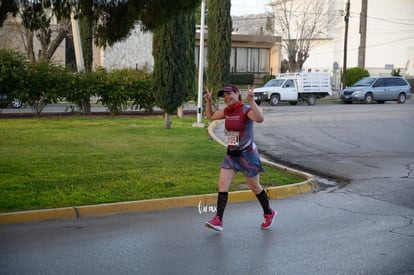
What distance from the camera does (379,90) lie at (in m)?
39.3

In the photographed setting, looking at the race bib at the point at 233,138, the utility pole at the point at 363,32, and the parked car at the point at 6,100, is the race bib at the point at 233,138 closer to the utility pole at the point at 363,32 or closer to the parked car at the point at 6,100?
the parked car at the point at 6,100

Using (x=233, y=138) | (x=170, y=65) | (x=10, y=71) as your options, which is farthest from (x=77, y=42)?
(x=233, y=138)

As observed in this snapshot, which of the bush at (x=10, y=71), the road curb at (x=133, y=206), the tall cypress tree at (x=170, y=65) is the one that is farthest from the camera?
the bush at (x=10, y=71)

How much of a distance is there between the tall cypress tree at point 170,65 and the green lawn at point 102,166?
53.1 inches

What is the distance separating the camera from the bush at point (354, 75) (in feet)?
168

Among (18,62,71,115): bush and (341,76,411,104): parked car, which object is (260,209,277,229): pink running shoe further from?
(341,76,411,104): parked car

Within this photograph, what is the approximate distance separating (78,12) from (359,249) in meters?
6.52

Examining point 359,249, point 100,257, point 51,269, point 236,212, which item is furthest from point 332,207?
point 51,269

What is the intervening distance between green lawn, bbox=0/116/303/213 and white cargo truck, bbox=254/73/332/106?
18.3 metres

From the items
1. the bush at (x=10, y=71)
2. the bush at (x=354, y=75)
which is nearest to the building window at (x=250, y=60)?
the bush at (x=354, y=75)

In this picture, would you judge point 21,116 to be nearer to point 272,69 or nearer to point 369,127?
point 369,127

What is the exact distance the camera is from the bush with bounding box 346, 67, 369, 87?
51250 mm

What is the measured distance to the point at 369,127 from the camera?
22.7 m

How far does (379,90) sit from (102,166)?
31.0m
